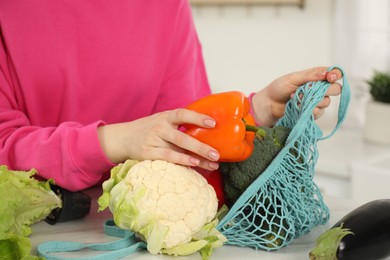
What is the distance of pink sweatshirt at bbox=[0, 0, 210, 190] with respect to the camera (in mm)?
1093

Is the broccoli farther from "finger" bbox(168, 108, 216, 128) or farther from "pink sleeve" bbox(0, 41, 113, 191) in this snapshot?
"pink sleeve" bbox(0, 41, 113, 191)

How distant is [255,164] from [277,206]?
0.07 meters

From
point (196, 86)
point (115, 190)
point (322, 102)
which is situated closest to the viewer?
point (115, 190)

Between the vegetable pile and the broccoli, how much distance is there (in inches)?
10.9

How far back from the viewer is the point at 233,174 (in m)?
1.02

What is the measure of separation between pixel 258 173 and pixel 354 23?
5.49ft

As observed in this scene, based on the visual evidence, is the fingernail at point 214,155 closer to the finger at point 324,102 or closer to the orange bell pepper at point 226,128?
the orange bell pepper at point 226,128

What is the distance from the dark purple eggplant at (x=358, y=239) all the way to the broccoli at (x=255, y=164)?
0.48 feet

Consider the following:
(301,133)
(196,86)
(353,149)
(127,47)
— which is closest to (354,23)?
(353,149)

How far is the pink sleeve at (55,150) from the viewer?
1.06 m

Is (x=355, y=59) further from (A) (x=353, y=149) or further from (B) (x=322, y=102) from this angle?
(B) (x=322, y=102)

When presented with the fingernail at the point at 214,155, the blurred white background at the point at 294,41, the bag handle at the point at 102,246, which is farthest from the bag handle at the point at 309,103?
the blurred white background at the point at 294,41

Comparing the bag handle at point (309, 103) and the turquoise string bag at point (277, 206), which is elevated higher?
the bag handle at point (309, 103)

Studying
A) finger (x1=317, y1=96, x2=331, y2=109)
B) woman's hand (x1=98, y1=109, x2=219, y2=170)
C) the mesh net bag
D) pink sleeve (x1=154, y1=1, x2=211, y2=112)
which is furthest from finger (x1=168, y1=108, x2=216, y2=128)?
pink sleeve (x1=154, y1=1, x2=211, y2=112)
